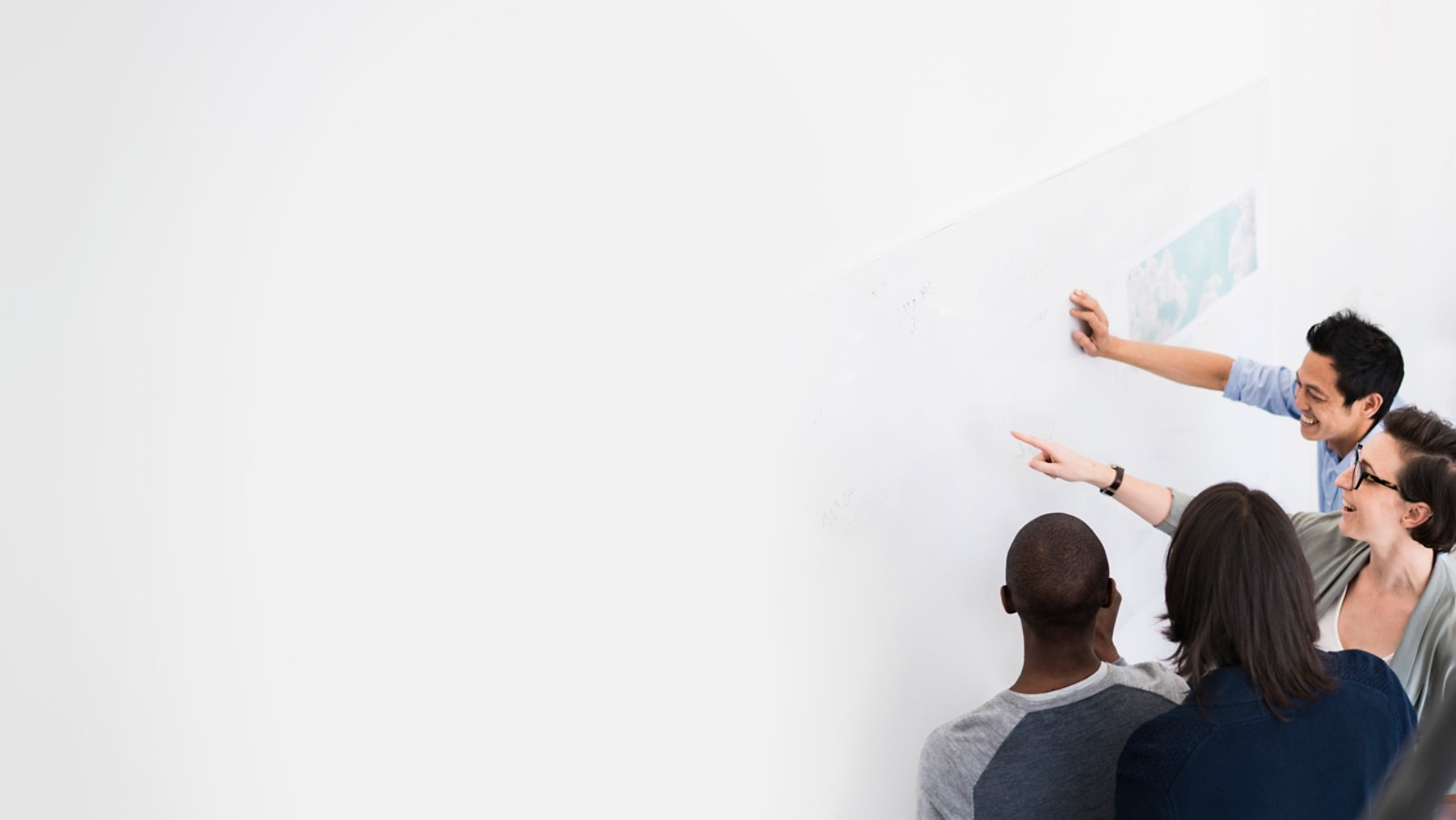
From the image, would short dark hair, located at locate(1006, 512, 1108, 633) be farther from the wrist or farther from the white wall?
the wrist

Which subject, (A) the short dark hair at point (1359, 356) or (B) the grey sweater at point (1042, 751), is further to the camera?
(A) the short dark hair at point (1359, 356)

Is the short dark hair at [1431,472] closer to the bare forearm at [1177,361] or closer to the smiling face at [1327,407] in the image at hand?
the smiling face at [1327,407]

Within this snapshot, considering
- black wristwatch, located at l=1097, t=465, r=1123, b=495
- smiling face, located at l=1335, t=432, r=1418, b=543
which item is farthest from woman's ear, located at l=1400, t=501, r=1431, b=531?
black wristwatch, located at l=1097, t=465, r=1123, b=495

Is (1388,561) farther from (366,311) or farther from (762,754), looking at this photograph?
(366,311)

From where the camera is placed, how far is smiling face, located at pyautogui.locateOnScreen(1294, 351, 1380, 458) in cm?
214

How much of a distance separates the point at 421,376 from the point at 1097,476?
1251 mm

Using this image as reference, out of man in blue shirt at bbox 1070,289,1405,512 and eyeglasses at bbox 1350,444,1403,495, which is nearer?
eyeglasses at bbox 1350,444,1403,495

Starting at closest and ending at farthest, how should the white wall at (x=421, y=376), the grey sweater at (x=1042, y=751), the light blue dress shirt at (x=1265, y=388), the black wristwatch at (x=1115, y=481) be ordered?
the white wall at (x=421, y=376), the grey sweater at (x=1042, y=751), the black wristwatch at (x=1115, y=481), the light blue dress shirt at (x=1265, y=388)

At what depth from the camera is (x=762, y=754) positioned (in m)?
1.52

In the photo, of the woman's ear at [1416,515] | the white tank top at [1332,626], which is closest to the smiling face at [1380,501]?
the woman's ear at [1416,515]

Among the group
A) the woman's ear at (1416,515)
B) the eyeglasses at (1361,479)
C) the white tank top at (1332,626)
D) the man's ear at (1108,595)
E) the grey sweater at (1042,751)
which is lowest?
the white tank top at (1332,626)

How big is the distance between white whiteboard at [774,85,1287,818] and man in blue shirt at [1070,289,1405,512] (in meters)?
0.07

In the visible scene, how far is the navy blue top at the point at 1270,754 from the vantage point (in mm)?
1297

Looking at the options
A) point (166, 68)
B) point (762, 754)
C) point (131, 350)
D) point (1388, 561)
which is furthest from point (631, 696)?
point (1388, 561)
